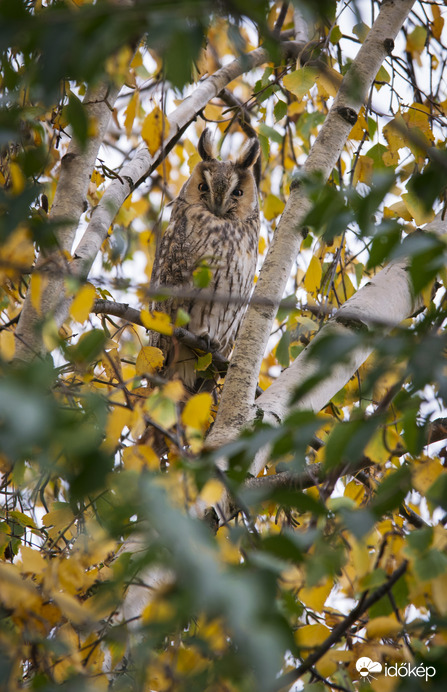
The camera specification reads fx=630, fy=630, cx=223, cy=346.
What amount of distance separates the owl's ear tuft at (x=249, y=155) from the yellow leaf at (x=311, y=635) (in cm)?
236

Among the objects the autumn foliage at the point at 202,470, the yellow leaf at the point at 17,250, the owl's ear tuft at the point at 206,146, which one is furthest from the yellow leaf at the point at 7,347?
the owl's ear tuft at the point at 206,146

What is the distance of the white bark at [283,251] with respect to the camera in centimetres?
145

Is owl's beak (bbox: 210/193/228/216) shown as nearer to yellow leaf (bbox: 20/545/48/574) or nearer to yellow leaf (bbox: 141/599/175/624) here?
yellow leaf (bbox: 20/545/48/574)

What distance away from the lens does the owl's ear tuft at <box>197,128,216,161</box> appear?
2.88 meters

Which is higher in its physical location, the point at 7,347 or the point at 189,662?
the point at 7,347

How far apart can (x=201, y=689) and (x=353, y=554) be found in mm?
252

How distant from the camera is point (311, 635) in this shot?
89 centimetres

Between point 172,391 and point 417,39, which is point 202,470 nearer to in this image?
point 172,391

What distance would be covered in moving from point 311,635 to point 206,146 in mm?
2424

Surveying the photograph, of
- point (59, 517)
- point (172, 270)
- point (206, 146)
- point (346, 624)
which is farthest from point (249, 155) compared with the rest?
point (346, 624)

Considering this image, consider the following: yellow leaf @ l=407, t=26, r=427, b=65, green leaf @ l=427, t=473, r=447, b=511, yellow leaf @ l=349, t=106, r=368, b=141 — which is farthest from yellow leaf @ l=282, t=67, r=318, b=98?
green leaf @ l=427, t=473, r=447, b=511

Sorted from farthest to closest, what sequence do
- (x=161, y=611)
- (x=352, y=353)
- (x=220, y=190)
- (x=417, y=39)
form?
(x=220, y=190) → (x=417, y=39) → (x=352, y=353) → (x=161, y=611)

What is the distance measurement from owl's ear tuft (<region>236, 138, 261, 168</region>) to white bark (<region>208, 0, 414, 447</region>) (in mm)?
1132

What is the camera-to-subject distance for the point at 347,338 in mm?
620
